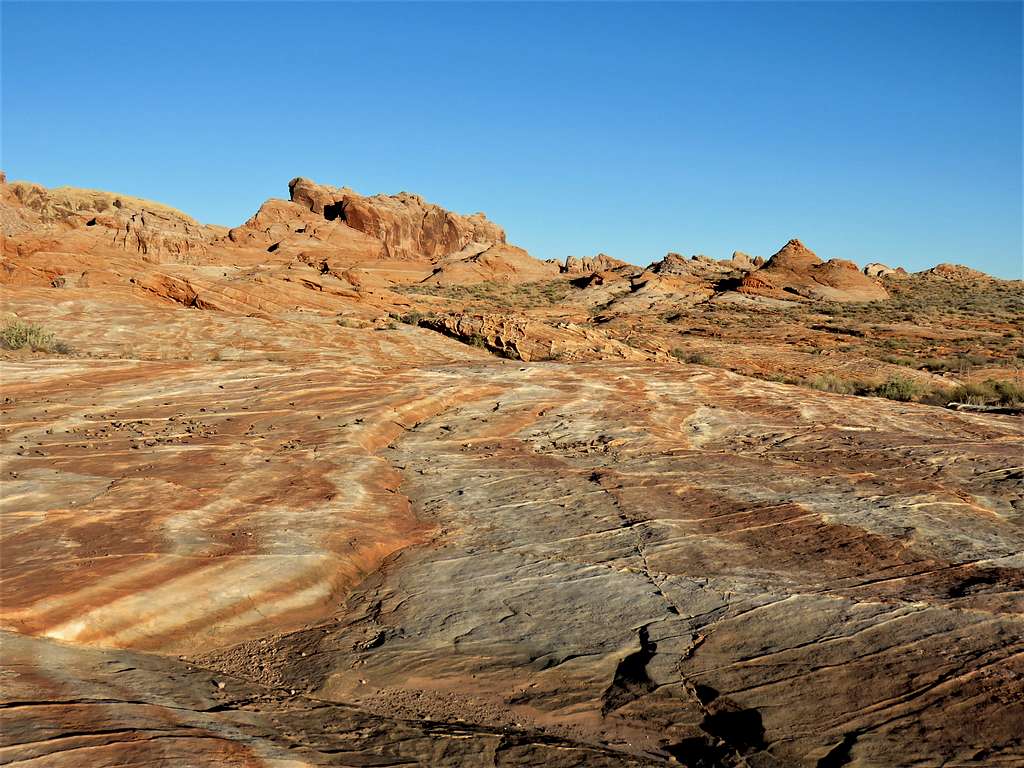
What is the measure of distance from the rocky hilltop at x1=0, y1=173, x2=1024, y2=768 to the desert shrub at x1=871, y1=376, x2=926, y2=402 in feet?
13.6

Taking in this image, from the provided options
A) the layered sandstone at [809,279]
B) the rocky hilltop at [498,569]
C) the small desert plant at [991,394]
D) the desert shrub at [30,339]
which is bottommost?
the rocky hilltop at [498,569]

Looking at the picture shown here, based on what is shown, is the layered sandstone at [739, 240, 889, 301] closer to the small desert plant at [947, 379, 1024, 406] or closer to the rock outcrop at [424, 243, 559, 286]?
the rock outcrop at [424, 243, 559, 286]

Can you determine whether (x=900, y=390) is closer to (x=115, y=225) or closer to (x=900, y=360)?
(x=900, y=360)

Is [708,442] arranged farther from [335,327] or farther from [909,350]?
[909,350]

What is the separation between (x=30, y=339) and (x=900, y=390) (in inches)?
729

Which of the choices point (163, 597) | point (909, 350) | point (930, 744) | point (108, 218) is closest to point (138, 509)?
point (163, 597)

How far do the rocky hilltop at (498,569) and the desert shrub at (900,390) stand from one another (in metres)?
4.16

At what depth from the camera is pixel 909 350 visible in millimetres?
30328

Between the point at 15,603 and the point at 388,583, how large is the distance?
7.85ft

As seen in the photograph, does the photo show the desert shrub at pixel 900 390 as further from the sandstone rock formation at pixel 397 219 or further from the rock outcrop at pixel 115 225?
the sandstone rock formation at pixel 397 219

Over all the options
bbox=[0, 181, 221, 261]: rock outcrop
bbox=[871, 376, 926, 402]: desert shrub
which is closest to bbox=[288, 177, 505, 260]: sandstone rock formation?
bbox=[0, 181, 221, 261]: rock outcrop

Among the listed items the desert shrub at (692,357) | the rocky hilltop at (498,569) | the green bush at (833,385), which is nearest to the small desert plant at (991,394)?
the green bush at (833,385)

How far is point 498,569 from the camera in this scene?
19.9 feet

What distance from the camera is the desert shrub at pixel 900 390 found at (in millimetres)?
17719
